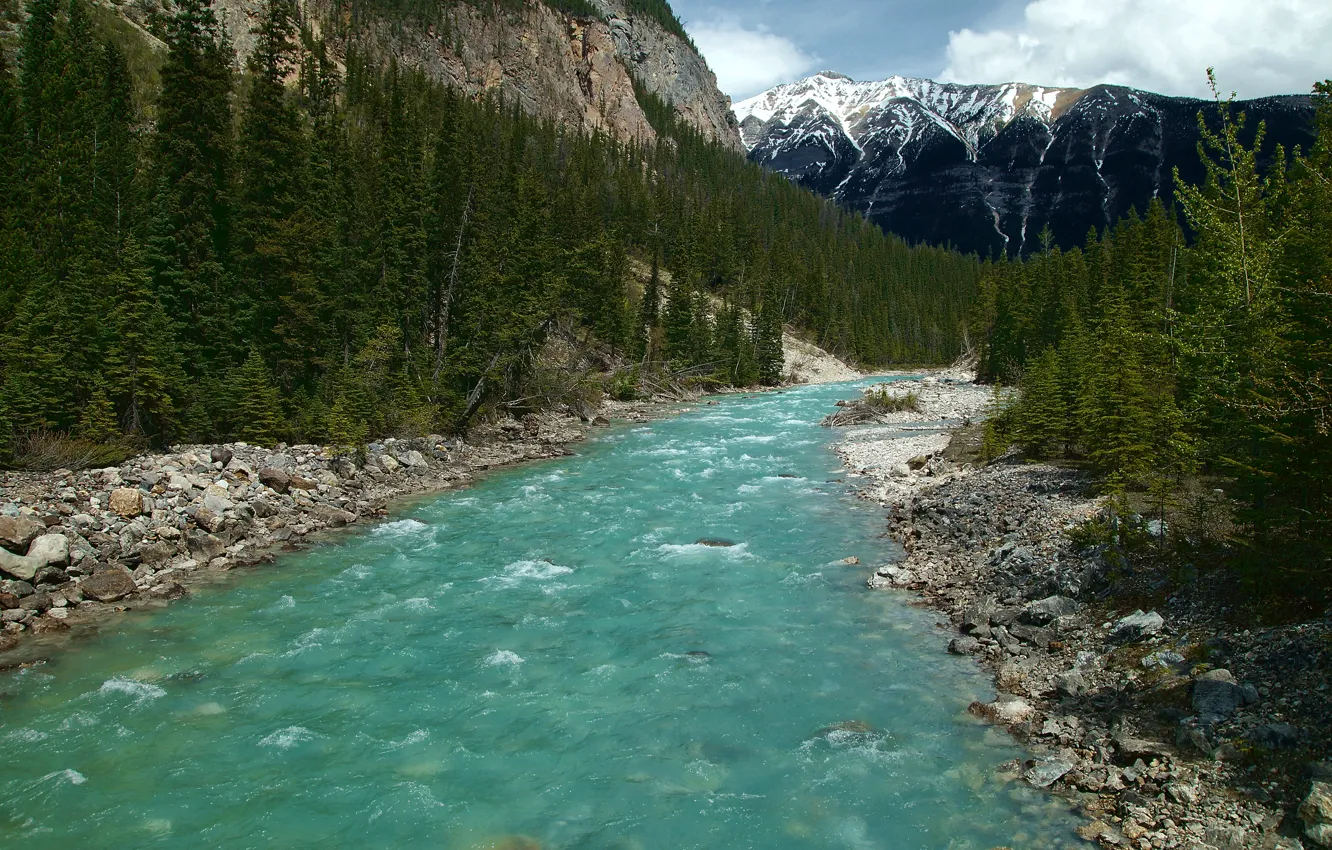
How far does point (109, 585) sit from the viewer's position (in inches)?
551

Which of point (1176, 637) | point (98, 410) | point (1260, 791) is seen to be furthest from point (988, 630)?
point (98, 410)

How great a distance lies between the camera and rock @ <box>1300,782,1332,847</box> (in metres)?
6.08

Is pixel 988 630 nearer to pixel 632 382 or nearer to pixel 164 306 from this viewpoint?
pixel 164 306

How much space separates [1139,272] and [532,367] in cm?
4004

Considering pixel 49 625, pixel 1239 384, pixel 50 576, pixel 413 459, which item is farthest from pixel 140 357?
pixel 1239 384

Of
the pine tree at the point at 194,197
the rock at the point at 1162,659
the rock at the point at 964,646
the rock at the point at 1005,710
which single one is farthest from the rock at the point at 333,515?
the rock at the point at 1162,659

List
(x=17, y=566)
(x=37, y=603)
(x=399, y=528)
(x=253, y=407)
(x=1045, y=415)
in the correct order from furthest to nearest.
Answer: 1. (x=253, y=407)
2. (x=1045, y=415)
3. (x=399, y=528)
4. (x=17, y=566)
5. (x=37, y=603)

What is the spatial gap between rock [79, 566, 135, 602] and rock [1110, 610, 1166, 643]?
696 inches

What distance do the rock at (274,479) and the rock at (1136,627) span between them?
2053 cm

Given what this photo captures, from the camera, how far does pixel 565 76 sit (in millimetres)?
143250

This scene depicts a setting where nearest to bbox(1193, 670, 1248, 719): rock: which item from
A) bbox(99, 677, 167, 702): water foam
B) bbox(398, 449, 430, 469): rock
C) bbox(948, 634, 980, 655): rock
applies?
A: bbox(948, 634, 980, 655): rock

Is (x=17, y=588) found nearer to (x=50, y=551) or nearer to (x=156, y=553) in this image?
(x=50, y=551)

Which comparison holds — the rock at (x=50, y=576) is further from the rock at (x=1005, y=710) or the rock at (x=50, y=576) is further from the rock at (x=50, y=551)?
the rock at (x=1005, y=710)

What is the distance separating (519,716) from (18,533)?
11018 mm
